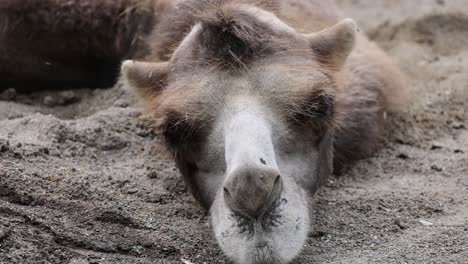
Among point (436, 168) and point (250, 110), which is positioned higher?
point (250, 110)

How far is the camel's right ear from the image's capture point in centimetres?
527

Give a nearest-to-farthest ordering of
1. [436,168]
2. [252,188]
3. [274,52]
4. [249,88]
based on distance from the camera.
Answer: [252,188] < [249,88] < [274,52] < [436,168]

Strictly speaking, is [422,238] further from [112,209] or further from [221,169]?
[112,209]

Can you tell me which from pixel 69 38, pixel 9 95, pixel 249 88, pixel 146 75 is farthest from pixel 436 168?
pixel 9 95

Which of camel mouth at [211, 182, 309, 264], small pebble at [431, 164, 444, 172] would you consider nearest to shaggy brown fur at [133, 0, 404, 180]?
small pebble at [431, 164, 444, 172]

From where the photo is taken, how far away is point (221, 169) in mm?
4828

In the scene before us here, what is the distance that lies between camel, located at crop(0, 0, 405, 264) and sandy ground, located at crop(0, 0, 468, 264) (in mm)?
296

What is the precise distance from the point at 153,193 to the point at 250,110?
1101 mm

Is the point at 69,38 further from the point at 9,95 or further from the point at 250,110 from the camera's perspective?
the point at 250,110

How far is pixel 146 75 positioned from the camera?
534cm

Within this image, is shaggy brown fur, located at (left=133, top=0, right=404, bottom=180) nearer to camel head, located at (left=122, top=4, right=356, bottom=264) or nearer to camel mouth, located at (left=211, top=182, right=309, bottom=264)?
camel head, located at (left=122, top=4, right=356, bottom=264)

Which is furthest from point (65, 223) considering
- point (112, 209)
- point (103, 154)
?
point (103, 154)

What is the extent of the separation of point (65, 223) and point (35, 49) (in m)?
2.78

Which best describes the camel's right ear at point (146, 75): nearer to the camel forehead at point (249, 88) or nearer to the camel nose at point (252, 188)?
the camel forehead at point (249, 88)
